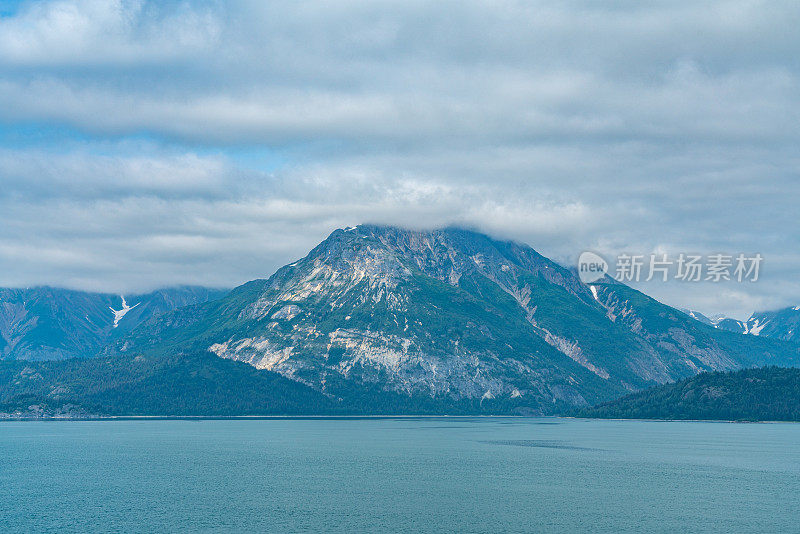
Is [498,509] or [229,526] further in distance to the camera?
[498,509]

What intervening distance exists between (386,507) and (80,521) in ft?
210

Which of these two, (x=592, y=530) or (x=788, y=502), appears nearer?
(x=592, y=530)

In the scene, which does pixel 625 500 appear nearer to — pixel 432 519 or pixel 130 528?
pixel 432 519

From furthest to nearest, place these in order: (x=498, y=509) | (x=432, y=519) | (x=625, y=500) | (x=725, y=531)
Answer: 1. (x=625, y=500)
2. (x=498, y=509)
3. (x=432, y=519)
4. (x=725, y=531)

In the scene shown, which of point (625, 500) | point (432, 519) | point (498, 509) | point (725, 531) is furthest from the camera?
point (625, 500)

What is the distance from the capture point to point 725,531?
522 ft

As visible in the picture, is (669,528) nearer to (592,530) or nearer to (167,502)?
(592,530)

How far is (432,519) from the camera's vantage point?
563 ft

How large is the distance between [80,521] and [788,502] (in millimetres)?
156404

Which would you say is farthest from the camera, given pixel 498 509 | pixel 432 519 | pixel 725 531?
pixel 498 509

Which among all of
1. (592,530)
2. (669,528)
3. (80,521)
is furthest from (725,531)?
(80,521)

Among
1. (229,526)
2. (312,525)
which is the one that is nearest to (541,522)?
(312,525)

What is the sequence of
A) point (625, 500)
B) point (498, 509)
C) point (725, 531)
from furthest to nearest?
1. point (625, 500)
2. point (498, 509)
3. point (725, 531)

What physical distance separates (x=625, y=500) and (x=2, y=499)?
14708 cm
